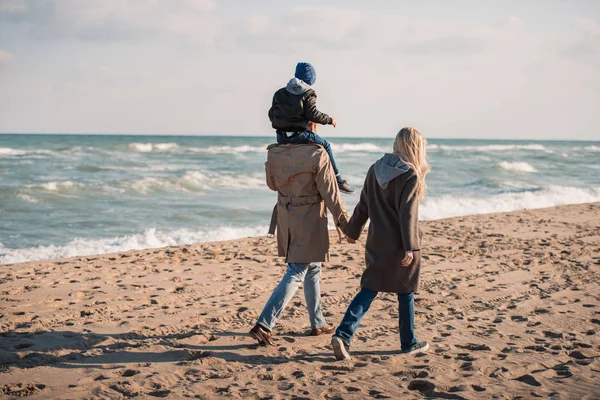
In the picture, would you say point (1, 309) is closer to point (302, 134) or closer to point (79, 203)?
point (302, 134)

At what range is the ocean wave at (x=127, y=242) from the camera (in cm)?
902

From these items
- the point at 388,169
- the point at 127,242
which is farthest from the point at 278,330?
the point at 127,242

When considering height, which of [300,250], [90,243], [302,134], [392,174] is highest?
[302,134]

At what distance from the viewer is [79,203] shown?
47.9ft

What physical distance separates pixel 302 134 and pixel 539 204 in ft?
41.6

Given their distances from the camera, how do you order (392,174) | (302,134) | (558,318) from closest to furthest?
1. (392,174)
2. (302,134)
3. (558,318)

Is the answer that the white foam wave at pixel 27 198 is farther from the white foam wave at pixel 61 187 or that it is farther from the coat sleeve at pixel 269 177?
the coat sleeve at pixel 269 177

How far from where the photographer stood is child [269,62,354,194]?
4145mm

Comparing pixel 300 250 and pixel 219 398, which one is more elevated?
pixel 300 250

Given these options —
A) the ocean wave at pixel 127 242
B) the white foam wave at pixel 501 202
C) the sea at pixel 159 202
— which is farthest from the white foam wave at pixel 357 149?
the ocean wave at pixel 127 242

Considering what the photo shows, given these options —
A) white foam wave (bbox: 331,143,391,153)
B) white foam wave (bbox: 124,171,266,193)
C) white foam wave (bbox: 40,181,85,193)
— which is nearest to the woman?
white foam wave (bbox: 124,171,266,193)

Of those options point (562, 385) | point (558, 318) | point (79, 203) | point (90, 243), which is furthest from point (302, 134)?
point (79, 203)

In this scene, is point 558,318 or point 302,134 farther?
point 558,318

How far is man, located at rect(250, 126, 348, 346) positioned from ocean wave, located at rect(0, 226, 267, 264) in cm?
563
